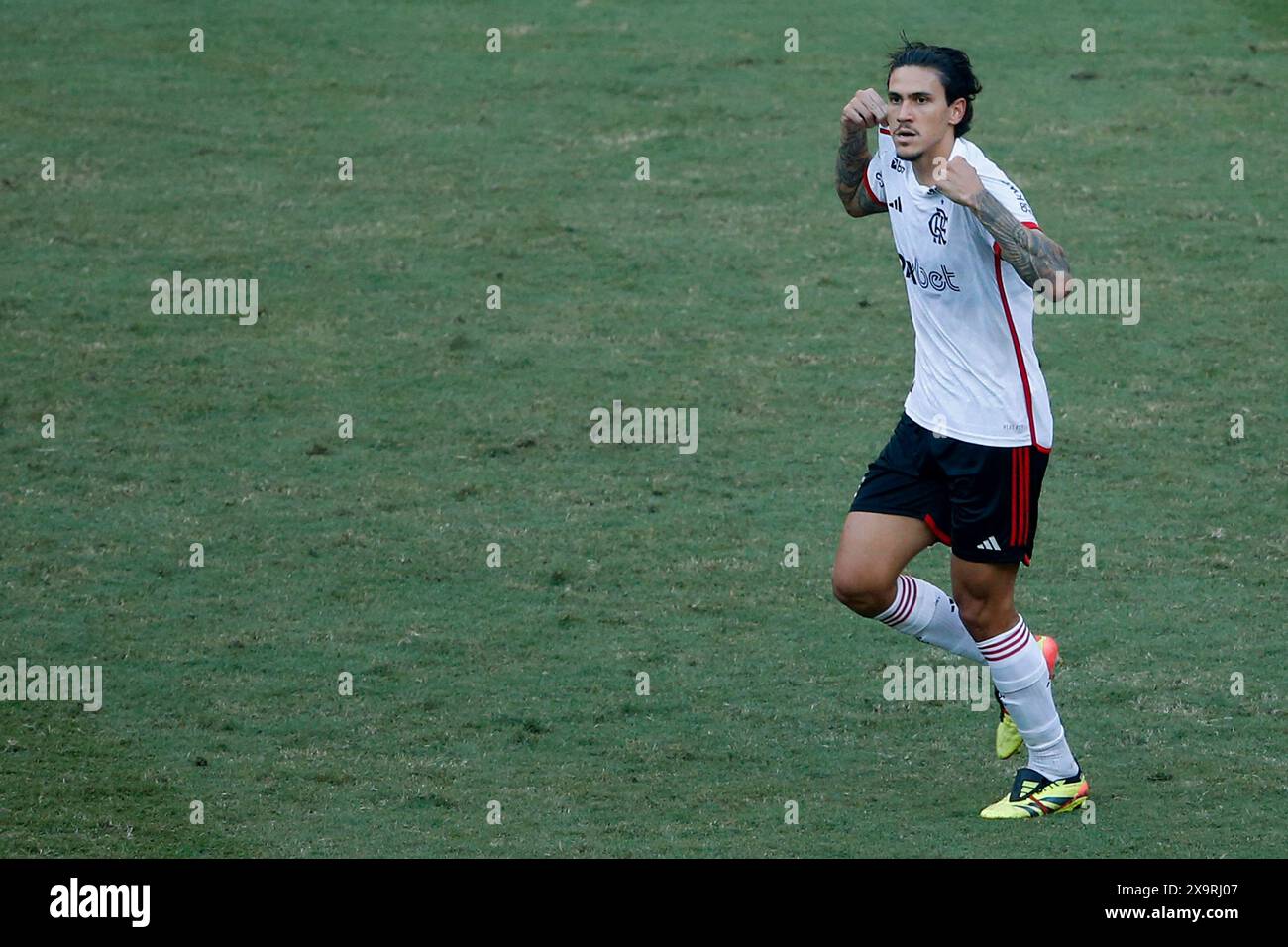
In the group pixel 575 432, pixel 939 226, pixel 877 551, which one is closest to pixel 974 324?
pixel 939 226

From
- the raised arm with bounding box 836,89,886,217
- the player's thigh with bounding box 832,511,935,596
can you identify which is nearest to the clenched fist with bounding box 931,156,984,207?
the raised arm with bounding box 836,89,886,217

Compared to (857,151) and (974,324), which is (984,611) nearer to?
(974,324)

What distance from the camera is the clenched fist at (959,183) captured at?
17.0 feet

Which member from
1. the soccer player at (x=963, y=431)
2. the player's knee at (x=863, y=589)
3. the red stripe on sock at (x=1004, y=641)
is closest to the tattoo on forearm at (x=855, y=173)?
the soccer player at (x=963, y=431)

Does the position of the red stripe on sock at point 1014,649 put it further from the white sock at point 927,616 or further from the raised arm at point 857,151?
the raised arm at point 857,151

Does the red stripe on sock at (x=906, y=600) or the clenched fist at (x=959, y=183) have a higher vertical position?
the clenched fist at (x=959, y=183)

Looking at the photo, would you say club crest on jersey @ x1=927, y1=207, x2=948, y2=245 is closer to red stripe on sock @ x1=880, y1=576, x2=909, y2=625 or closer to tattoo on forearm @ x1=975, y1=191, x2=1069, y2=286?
tattoo on forearm @ x1=975, y1=191, x2=1069, y2=286

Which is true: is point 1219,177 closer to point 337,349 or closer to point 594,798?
point 337,349

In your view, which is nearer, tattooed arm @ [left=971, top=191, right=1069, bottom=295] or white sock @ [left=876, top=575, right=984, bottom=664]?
tattooed arm @ [left=971, top=191, right=1069, bottom=295]

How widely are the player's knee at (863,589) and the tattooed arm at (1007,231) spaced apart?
1064mm

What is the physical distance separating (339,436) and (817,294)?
3.38 m

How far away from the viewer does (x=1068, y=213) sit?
481 inches

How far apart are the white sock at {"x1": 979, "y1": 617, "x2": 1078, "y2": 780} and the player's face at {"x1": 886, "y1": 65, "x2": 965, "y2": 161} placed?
1.56 m

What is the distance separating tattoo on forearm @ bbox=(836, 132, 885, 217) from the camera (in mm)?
5949
